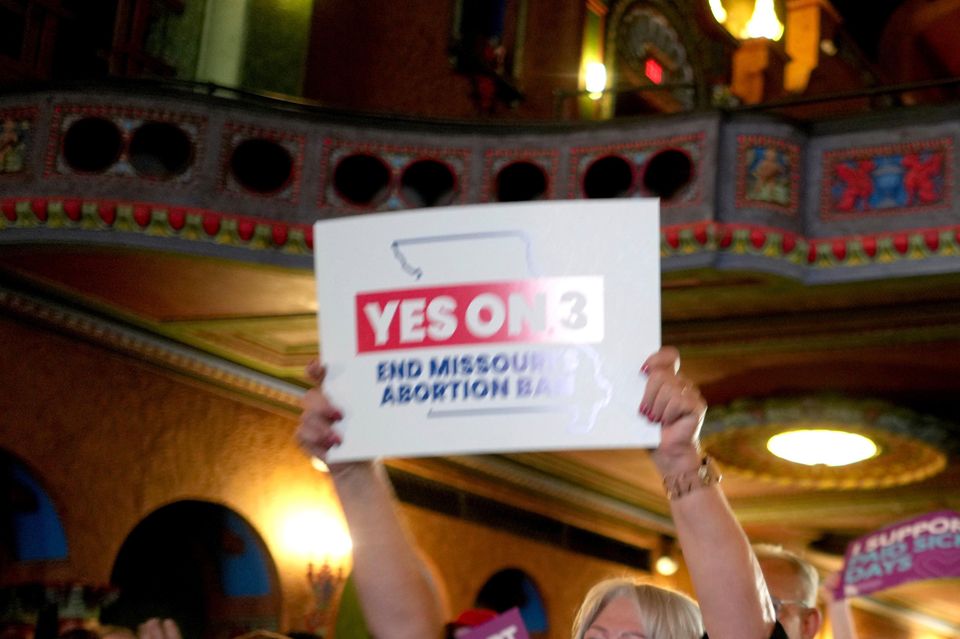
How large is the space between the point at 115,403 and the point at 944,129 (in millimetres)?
4818

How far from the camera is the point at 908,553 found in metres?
5.36

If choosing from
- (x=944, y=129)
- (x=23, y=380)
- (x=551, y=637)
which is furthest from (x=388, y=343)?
(x=551, y=637)

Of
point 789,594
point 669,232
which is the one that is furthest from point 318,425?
point 669,232

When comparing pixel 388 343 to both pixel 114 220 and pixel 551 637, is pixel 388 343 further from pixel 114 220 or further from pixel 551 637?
pixel 551 637

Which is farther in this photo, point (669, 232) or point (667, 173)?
point (667, 173)

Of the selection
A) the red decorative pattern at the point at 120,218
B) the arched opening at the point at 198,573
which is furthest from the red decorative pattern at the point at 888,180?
the arched opening at the point at 198,573

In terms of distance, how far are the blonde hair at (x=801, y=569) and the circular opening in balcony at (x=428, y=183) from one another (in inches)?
173

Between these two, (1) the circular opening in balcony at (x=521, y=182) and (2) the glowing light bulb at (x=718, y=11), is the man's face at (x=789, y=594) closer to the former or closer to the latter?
(1) the circular opening in balcony at (x=521, y=182)

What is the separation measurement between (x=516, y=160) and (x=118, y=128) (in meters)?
2.04

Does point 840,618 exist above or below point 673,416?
below

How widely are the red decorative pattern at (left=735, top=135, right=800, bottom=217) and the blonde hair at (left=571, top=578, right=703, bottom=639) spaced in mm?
5155

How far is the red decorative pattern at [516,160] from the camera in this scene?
7648 mm

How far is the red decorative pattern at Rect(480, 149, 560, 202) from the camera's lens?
25.1ft

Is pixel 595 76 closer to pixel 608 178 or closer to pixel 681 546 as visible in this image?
pixel 608 178
